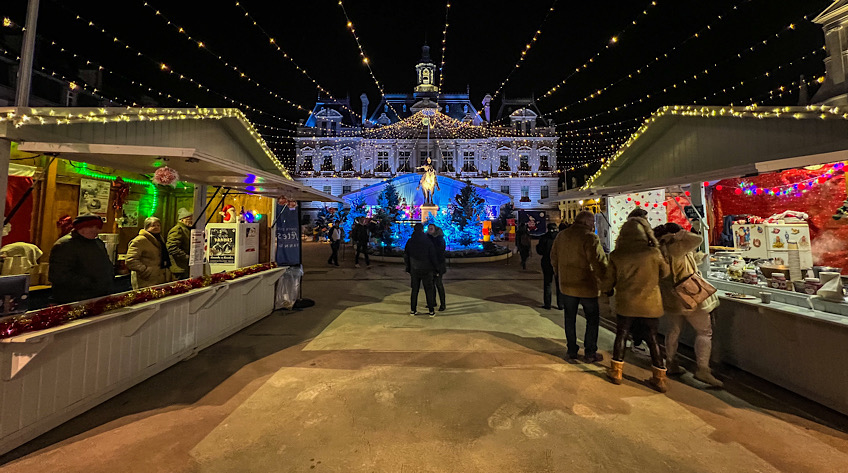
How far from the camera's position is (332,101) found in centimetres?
4028

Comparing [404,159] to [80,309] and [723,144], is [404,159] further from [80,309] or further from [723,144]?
[80,309]

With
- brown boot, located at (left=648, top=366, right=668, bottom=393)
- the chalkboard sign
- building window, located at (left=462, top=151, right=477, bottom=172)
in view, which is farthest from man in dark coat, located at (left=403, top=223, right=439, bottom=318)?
building window, located at (left=462, top=151, right=477, bottom=172)

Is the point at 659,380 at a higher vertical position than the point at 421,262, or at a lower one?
lower

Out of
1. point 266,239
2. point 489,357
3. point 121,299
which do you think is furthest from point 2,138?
point 489,357

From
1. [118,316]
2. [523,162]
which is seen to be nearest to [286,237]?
[118,316]

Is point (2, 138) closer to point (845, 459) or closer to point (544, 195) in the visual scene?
point (845, 459)

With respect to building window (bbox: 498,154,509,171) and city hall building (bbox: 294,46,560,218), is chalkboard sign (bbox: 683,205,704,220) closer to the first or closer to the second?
city hall building (bbox: 294,46,560,218)

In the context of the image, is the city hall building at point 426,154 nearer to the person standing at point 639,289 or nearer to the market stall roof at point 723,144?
the market stall roof at point 723,144

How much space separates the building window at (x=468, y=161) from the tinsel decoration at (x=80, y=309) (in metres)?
36.1

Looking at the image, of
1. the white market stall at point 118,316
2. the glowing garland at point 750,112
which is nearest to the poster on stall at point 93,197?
the white market stall at point 118,316

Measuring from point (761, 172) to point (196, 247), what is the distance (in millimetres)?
7659

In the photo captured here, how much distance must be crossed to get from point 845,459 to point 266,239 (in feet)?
27.3

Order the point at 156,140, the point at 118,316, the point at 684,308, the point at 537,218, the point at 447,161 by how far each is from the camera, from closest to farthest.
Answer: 1. the point at 118,316
2. the point at 684,308
3. the point at 156,140
4. the point at 537,218
5. the point at 447,161

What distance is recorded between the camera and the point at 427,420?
9.26 feet
